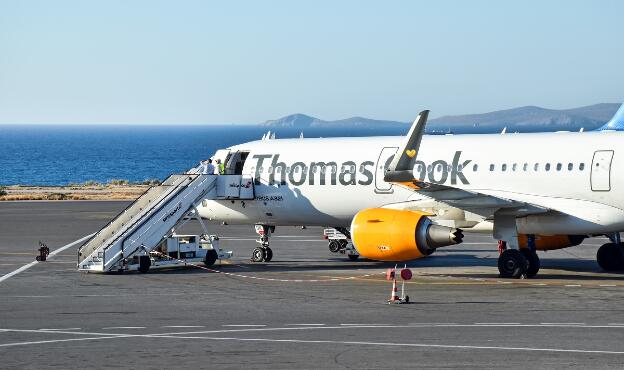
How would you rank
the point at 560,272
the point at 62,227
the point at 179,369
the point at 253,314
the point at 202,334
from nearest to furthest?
the point at 179,369 < the point at 202,334 < the point at 253,314 < the point at 560,272 < the point at 62,227

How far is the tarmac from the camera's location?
2153 cm

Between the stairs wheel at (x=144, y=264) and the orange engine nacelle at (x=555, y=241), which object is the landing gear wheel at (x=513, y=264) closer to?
the orange engine nacelle at (x=555, y=241)

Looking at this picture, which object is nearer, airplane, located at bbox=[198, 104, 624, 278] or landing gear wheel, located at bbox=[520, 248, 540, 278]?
airplane, located at bbox=[198, 104, 624, 278]

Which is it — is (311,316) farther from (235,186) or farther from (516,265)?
(235,186)

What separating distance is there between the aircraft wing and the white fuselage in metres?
0.56

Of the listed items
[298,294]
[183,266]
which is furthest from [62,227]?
[298,294]

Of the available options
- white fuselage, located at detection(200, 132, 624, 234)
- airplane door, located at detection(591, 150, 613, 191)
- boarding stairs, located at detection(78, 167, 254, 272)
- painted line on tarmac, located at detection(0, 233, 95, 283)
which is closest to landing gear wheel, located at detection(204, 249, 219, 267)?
boarding stairs, located at detection(78, 167, 254, 272)

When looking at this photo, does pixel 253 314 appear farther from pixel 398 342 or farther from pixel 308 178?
pixel 308 178

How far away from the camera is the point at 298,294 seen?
31.7m

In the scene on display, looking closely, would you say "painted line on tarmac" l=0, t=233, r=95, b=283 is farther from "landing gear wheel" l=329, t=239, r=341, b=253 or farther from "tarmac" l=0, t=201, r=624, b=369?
"landing gear wheel" l=329, t=239, r=341, b=253

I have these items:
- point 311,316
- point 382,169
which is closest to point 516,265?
point 382,169

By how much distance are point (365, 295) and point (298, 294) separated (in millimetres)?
1932

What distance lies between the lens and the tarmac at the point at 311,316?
2153 centimetres

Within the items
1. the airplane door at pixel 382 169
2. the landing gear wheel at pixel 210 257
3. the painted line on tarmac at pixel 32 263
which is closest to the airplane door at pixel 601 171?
the airplane door at pixel 382 169
